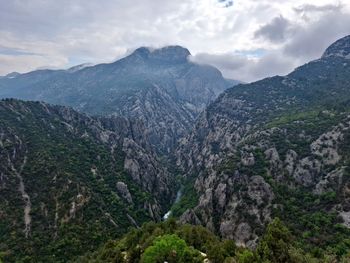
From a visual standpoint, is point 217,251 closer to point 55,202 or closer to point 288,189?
point 288,189

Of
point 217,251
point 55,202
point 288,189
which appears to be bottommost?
point 288,189

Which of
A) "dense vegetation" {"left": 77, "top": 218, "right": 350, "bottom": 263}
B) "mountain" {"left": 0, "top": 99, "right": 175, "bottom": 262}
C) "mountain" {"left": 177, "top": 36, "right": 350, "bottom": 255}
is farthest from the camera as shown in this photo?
"mountain" {"left": 177, "top": 36, "right": 350, "bottom": 255}

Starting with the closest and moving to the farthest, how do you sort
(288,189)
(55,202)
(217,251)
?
1. (217,251)
2. (55,202)
3. (288,189)

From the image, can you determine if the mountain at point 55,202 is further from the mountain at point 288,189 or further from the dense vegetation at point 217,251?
the dense vegetation at point 217,251

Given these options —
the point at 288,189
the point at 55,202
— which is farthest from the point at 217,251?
the point at 55,202

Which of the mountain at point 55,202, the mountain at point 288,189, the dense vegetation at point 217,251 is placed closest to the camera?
the dense vegetation at point 217,251

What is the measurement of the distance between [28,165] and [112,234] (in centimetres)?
5787

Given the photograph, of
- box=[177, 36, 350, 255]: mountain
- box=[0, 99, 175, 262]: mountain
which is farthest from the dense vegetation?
box=[0, 99, 175, 262]: mountain

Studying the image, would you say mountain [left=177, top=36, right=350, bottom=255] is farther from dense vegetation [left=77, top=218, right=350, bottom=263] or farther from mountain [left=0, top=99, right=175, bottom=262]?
dense vegetation [left=77, top=218, right=350, bottom=263]

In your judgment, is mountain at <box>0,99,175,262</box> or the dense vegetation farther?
mountain at <box>0,99,175,262</box>

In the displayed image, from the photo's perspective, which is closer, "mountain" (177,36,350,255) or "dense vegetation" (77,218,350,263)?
"dense vegetation" (77,218,350,263)

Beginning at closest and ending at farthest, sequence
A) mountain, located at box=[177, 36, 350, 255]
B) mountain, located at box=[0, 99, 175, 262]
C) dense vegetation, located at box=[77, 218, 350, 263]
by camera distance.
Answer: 1. dense vegetation, located at box=[77, 218, 350, 263]
2. mountain, located at box=[0, 99, 175, 262]
3. mountain, located at box=[177, 36, 350, 255]

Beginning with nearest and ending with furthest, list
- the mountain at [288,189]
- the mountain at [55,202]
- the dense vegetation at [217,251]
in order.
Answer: the dense vegetation at [217,251] < the mountain at [55,202] < the mountain at [288,189]

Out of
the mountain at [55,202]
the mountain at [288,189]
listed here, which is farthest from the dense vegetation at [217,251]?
the mountain at [55,202]
